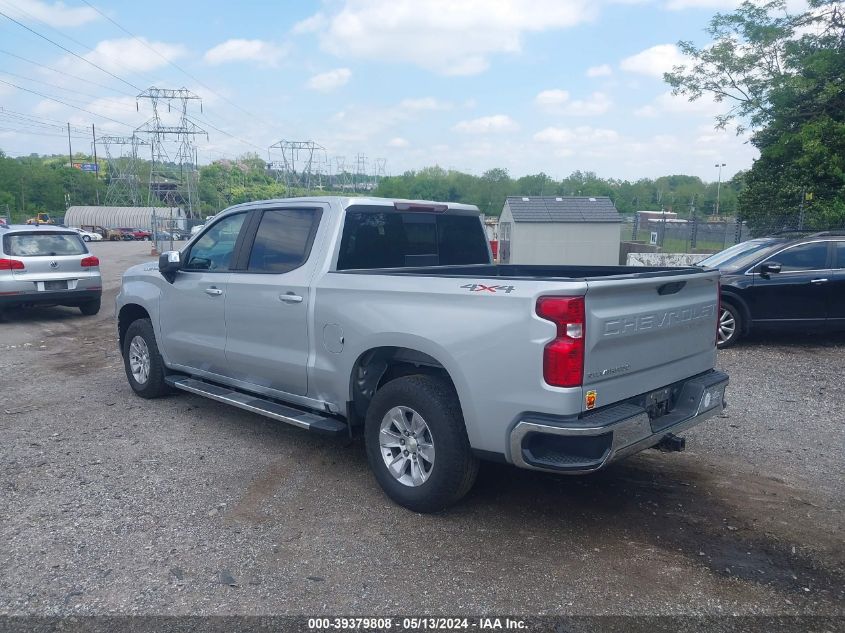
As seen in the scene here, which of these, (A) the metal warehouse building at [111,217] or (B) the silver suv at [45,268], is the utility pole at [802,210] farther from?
(A) the metal warehouse building at [111,217]

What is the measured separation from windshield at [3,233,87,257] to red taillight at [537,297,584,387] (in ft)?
36.9

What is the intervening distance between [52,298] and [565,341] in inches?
444

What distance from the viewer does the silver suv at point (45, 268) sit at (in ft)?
38.1

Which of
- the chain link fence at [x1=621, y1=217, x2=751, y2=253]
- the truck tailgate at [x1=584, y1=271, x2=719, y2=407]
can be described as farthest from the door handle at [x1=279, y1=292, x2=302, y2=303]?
the chain link fence at [x1=621, y1=217, x2=751, y2=253]

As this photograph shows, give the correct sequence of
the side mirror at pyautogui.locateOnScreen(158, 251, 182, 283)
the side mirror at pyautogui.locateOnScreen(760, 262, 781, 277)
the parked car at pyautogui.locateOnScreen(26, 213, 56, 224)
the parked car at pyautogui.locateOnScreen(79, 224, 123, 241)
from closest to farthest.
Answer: the side mirror at pyautogui.locateOnScreen(158, 251, 182, 283) → the side mirror at pyautogui.locateOnScreen(760, 262, 781, 277) → the parked car at pyautogui.locateOnScreen(26, 213, 56, 224) → the parked car at pyautogui.locateOnScreen(79, 224, 123, 241)

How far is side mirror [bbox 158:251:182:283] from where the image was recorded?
602 centimetres

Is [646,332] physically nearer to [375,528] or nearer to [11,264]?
[375,528]

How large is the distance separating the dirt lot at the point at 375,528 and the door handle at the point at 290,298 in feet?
4.13

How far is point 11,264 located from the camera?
11.6 metres

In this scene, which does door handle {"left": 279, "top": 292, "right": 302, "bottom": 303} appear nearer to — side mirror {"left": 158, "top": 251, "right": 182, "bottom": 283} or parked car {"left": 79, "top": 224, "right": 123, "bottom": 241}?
side mirror {"left": 158, "top": 251, "right": 182, "bottom": 283}

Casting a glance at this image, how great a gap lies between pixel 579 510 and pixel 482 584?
3.80 ft

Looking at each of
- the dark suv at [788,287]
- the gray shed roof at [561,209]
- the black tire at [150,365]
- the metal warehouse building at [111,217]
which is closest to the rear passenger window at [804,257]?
the dark suv at [788,287]

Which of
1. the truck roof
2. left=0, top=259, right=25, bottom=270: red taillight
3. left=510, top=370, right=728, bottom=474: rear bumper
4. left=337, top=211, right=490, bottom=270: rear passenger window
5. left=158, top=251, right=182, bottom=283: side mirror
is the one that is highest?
the truck roof

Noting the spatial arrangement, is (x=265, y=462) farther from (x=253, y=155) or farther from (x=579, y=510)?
(x=253, y=155)
